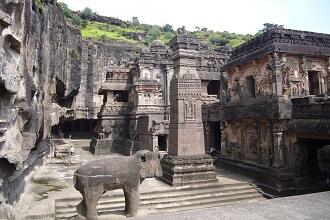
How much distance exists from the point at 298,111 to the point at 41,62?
11.6m

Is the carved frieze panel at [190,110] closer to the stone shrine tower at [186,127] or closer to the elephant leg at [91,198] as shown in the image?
the stone shrine tower at [186,127]

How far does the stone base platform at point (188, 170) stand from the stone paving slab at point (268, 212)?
5.66 m

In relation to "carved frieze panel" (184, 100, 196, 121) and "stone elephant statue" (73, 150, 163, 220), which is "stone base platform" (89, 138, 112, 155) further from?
"stone elephant statue" (73, 150, 163, 220)

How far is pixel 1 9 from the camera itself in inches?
190

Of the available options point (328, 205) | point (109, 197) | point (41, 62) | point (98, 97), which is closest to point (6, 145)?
point (109, 197)

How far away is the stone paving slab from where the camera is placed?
3.45 metres

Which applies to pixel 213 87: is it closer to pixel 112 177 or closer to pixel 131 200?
pixel 131 200

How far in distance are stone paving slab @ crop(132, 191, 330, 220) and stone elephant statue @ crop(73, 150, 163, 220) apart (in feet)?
9.38

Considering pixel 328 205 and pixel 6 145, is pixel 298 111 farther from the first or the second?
pixel 6 145

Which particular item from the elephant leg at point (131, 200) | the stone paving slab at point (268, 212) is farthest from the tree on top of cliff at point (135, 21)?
the stone paving slab at point (268, 212)

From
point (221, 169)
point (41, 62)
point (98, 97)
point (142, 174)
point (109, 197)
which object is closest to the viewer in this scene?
point (142, 174)

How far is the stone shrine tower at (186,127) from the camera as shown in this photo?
983 centimetres

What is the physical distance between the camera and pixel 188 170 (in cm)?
979

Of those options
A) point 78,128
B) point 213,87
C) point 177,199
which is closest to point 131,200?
point 177,199
